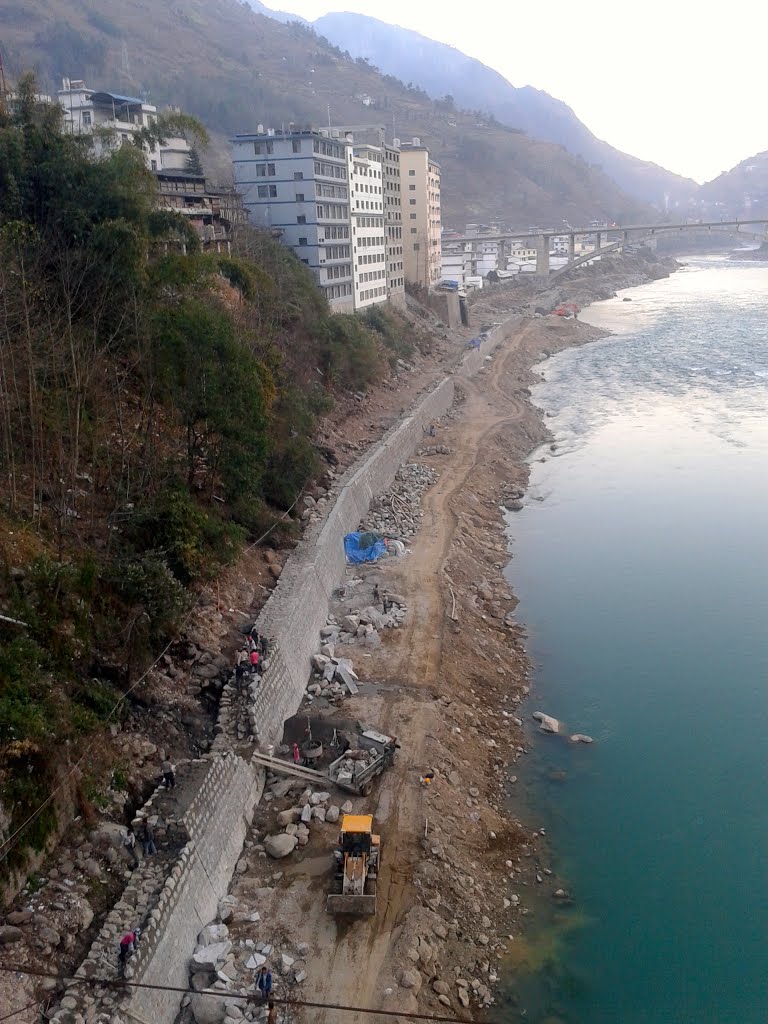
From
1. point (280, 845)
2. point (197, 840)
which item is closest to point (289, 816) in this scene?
point (280, 845)

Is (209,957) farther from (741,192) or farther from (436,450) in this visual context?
(741,192)

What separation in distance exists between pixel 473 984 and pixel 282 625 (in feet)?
19.6

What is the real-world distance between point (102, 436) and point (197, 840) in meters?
6.83

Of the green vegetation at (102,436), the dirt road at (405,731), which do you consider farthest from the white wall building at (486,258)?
the green vegetation at (102,436)

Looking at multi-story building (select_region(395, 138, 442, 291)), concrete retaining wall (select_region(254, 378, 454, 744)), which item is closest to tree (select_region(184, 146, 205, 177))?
multi-story building (select_region(395, 138, 442, 291))

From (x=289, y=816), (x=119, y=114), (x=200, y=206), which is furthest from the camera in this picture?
(x=119, y=114)

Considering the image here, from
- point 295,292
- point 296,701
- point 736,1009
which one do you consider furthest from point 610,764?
point 295,292

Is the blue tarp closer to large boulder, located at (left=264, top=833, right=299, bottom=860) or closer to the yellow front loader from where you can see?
large boulder, located at (left=264, top=833, right=299, bottom=860)

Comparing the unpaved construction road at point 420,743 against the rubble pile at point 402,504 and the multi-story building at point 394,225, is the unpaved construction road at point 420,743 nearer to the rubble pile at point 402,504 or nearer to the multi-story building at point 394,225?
the rubble pile at point 402,504

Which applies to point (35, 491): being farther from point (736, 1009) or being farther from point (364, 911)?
point (736, 1009)

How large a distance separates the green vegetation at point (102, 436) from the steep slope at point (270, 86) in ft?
163

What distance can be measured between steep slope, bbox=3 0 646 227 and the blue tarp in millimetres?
51040

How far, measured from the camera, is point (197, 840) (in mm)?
8953

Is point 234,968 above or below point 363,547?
below
